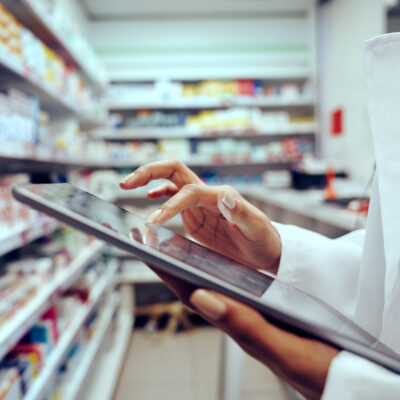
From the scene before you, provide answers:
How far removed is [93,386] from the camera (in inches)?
89.1

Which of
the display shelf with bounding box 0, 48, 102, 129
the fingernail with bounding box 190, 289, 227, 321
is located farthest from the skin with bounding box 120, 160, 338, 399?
the display shelf with bounding box 0, 48, 102, 129

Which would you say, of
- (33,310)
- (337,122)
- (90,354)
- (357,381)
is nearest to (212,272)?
(357,381)

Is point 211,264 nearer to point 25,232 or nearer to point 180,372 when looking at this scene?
point 25,232

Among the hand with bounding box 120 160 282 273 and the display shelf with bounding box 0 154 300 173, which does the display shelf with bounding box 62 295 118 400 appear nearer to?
the display shelf with bounding box 0 154 300 173

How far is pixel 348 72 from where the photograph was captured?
3.57 m

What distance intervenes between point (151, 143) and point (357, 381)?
3.85 meters

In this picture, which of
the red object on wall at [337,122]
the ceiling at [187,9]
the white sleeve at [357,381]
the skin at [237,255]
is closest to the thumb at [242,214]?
the skin at [237,255]

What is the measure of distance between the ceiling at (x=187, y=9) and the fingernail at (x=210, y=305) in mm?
4199

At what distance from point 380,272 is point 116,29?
14.3ft

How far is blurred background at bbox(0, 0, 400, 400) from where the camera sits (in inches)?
61.6

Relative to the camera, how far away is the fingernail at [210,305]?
1.12 feet

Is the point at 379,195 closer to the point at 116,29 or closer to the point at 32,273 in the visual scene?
the point at 32,273

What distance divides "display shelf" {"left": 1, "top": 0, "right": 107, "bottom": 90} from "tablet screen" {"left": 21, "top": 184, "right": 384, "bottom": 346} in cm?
140

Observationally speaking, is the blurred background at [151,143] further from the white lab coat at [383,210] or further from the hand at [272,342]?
the hand at [272,342]
